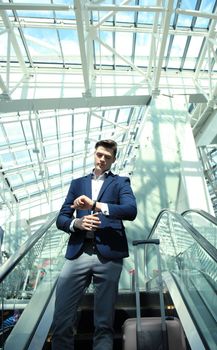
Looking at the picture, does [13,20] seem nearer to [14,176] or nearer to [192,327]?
[192,327]

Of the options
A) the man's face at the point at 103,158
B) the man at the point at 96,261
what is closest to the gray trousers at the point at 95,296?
the man at the point at 96,261

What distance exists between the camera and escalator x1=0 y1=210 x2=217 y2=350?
317 centimetres

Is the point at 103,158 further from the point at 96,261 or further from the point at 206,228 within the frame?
the point at 206,228

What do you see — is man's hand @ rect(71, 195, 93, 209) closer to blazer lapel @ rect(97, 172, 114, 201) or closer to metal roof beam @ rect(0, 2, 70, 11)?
blazer lapel @ rect(97, 172, 114, 201)

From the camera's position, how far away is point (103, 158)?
3445mm

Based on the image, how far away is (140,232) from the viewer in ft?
35.6

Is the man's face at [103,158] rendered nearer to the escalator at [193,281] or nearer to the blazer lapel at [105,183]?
the blazer lapel at [105,183]

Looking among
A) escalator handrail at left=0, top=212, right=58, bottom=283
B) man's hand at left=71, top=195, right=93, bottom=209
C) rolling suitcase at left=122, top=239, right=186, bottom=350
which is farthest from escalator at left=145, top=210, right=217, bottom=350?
escalator handrail at left=0, top=212, right=58, bottom=283

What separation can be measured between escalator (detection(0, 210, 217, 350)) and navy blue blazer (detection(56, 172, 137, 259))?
0.47m

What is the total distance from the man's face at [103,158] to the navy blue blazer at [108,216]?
0.10m

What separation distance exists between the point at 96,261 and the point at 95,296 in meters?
0.29

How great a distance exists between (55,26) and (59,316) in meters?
10.8

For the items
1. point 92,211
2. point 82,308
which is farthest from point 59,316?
point 82,308

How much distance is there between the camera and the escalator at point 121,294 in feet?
10.4
